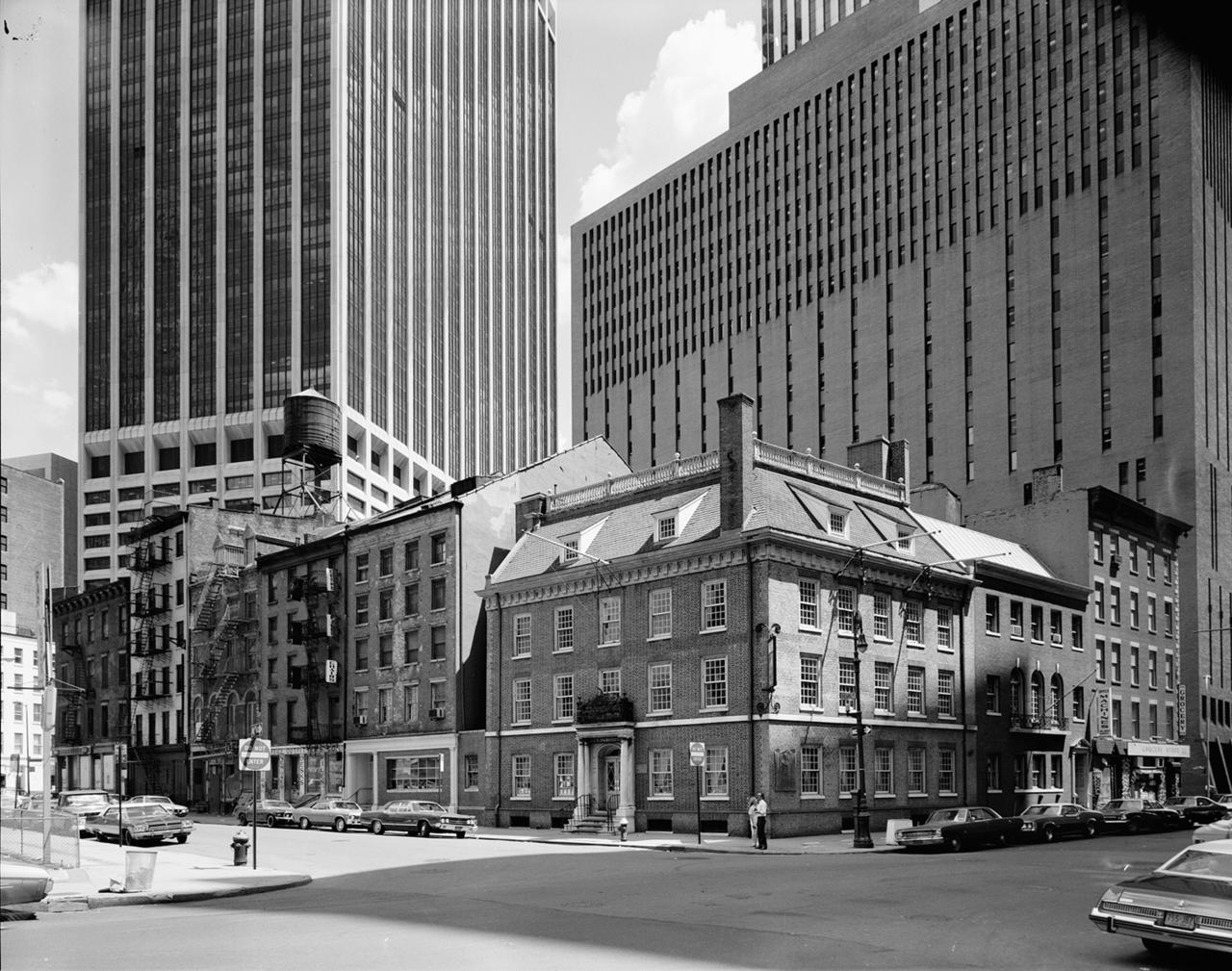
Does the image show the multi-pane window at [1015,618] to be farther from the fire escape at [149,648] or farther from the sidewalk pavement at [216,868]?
the fire escape at [149,648]

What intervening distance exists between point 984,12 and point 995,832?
299 ft

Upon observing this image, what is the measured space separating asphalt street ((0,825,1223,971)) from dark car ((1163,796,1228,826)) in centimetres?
2557

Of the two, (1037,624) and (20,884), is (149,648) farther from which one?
(20,884)

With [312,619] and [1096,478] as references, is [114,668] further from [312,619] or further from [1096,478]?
[1096,478]

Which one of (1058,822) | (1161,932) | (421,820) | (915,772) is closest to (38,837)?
(421,820)

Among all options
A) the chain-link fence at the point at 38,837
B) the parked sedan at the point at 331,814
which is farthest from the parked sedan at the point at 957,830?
the chain-link fence at the point at 38,837

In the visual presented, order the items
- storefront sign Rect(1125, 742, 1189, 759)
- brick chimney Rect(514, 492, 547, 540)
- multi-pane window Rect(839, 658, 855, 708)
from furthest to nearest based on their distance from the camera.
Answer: storefront sign Rect(1125, 742, 1189, 759) < brick chimney Rect(514, 492, 547, 540) < multi-pane window Rect(839, 658, 855, 708)

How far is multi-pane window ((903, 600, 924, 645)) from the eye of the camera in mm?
53031

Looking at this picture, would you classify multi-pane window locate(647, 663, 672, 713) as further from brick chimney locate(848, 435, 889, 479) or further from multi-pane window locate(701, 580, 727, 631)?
brick chimney locate(848, 435, 889, 479)

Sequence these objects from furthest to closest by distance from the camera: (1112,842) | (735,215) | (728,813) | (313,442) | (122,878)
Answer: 1. (735,215)
2. (313,442)
3. (728,813)
4. (1112,842)
5. (122,878)

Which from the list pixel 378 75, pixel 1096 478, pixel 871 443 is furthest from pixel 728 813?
pixel 378 75

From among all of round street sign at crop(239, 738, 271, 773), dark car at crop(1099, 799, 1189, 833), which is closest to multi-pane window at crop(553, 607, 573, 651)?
round street sign at crop(239, 738, 271, 773)

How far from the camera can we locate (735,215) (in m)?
140

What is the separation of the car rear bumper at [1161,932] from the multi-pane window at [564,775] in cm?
3797
